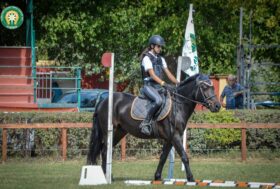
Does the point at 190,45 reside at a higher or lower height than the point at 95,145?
higher

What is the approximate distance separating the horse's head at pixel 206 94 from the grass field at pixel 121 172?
190cm

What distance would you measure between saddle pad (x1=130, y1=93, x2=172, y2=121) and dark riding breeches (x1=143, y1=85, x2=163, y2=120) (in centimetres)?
14

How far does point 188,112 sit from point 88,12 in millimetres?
14592

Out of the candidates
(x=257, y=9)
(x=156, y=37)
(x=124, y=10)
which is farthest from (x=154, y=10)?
(x=156, y=37)

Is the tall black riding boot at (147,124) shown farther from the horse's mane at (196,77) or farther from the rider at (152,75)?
the horse's mane at (196,77)

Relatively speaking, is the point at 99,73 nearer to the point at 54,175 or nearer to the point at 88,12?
the point at 88,12

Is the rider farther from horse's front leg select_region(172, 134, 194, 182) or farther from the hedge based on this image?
the hedge

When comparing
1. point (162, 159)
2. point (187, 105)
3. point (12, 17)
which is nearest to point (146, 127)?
point (162, 159)

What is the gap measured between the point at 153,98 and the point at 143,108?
1.54 ft

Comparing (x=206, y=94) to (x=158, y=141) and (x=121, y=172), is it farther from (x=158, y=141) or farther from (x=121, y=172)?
(x=158, y=141)

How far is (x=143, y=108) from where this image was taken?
51.8ft

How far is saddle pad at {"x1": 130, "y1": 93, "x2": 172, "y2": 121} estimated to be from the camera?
50.9 feet

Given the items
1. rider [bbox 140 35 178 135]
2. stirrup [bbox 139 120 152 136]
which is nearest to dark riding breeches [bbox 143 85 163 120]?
rider [bbox 140 35 178 135]

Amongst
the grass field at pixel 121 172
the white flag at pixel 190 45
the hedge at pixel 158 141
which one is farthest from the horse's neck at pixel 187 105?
the hedge at pixel 158 141
